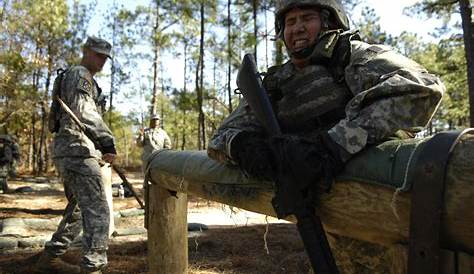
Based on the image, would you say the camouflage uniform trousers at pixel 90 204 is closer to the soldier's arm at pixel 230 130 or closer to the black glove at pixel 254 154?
the soldier's arm at pixel 230 130

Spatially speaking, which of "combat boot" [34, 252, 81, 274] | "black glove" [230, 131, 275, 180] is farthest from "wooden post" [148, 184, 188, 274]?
"black glove" [230, 131, 275, 180]

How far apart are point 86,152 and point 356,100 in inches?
123

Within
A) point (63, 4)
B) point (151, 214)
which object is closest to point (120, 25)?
point (63, 4)

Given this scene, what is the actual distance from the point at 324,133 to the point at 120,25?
27458mm

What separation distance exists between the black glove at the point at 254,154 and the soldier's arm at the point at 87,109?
97.7 inches

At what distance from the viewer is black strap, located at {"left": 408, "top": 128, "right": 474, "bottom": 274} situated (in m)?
1.24

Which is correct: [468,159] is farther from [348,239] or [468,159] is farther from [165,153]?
[165,153]

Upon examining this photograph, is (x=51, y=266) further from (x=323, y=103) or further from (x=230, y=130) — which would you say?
(x=323, y=103)

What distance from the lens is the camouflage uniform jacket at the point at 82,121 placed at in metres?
4.20

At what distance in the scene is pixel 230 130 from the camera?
7.14ft

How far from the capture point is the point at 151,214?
3.53 meters

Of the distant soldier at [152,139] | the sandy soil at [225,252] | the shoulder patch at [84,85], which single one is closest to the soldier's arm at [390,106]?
the sandy soil at [225,252]

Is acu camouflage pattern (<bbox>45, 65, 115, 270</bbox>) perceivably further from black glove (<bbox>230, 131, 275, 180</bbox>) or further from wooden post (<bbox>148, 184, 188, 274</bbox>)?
black glove (<bbox>230, 131, 275, 180</bbox>)

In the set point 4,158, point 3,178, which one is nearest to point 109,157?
point 3,178
